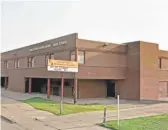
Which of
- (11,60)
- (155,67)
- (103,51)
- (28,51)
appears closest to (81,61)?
(103,51)

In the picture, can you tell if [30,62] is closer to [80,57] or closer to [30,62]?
[30,62]

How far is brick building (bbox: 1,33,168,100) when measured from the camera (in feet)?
85.6

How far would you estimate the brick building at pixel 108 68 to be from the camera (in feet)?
85.6

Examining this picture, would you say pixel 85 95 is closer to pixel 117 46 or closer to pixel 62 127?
pixel 117 46

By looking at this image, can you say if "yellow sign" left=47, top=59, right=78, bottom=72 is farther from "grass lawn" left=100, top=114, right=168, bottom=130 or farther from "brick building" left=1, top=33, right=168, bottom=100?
"brick building" left=1, top=33, right=168, bottom=100

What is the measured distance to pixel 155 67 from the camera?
29438 mm

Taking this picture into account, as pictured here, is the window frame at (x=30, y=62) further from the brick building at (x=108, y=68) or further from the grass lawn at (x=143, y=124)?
the grass lawn at (x=143, y=124)

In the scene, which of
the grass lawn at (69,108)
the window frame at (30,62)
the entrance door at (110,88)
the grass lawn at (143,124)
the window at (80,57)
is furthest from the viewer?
the window frame at (30,62)

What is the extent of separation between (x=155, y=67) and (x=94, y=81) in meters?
7.20

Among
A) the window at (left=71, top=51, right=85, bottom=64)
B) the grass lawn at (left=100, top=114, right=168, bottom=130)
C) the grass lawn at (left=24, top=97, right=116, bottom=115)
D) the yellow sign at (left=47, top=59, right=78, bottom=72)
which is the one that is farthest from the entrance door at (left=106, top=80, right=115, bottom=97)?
the grass lawn at (left=100, top=114, right=168, bottom=130)

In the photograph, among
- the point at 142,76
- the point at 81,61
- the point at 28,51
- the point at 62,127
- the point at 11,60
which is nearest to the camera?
the point at 62,127

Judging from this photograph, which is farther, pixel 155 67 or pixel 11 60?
pixel 11 60

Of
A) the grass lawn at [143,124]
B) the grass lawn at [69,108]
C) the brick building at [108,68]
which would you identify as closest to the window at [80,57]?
the brick building at [108,68]

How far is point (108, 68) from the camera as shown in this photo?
27.7m
